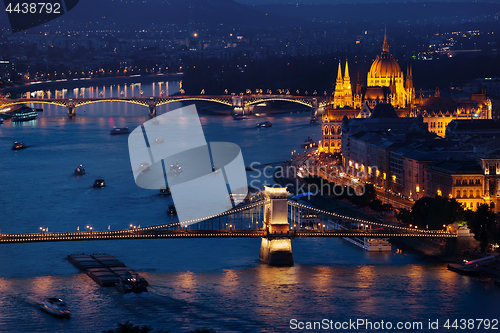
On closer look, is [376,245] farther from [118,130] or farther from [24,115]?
[24,115]

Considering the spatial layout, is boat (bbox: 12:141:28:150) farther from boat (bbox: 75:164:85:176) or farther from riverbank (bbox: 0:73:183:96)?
riverbank (bbox: 0:73:183:96)

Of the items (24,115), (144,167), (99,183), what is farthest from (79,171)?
(24,115)

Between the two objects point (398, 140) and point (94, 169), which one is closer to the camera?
point (398, 140)

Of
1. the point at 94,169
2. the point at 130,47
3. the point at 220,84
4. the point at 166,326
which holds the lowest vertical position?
the point at 166,326

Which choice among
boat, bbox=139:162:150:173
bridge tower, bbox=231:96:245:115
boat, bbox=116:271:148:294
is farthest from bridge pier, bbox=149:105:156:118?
boat, bbox=116:271:148:294

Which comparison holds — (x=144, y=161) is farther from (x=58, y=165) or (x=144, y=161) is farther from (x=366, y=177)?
(x=366, y=177)

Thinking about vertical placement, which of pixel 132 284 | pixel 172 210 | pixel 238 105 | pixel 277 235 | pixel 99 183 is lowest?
pixel 132 284

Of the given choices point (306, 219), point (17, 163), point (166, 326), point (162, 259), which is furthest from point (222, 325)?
point (17, 163)
